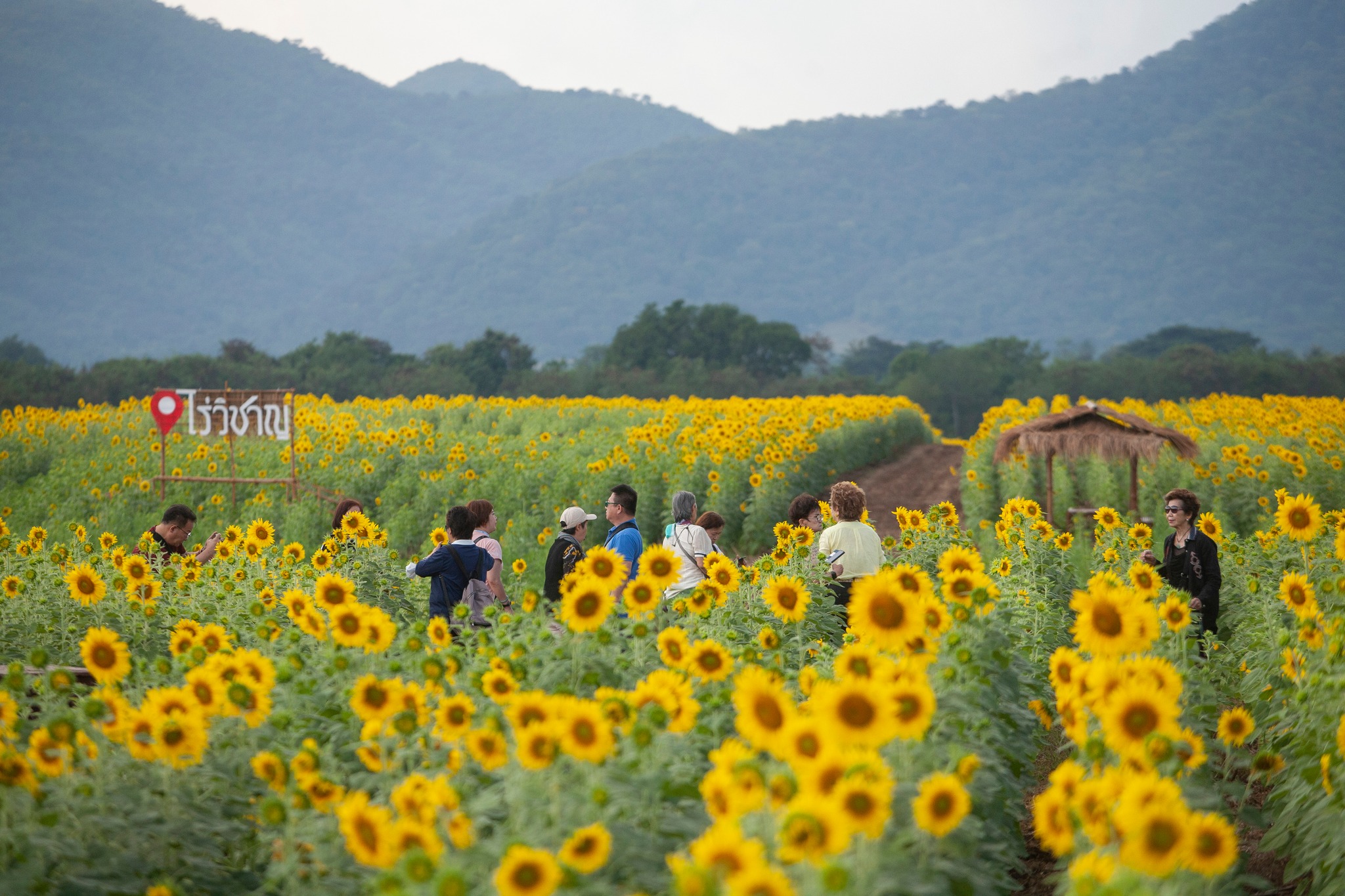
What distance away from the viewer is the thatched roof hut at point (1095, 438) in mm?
14562

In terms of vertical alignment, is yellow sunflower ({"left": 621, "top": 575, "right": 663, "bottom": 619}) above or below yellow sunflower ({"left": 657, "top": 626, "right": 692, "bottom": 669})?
above

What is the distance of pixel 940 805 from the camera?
9.20 ft

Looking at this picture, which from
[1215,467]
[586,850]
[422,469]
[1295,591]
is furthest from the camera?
[422,469]

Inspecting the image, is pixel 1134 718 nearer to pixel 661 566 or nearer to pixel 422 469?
pixel 661 566

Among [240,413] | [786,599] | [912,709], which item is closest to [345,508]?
[786,599]

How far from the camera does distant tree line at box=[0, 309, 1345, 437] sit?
52.2 meters

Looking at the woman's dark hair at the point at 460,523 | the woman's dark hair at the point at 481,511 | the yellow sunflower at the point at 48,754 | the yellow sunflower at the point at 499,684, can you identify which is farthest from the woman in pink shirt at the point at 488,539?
the yellow sunflower at the point at 48,754

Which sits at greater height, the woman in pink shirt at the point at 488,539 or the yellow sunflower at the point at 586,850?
the woman in pink shirt at the point at 488,539

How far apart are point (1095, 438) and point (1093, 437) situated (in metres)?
0.03

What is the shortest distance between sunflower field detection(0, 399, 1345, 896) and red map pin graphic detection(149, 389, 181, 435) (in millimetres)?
11050

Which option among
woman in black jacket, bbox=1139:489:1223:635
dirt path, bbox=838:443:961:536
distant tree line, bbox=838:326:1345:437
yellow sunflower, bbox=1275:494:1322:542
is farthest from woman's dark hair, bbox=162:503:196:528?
distant tree line, bbox=838:326:1345:437

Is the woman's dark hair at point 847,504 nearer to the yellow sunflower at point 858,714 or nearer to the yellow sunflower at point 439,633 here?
the yellow sunflower at point 439,633

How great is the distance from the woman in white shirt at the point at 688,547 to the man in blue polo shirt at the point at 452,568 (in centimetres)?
131

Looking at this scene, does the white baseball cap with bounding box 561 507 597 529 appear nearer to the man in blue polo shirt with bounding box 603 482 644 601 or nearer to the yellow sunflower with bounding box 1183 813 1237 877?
the man in blue polo shirt with bounding box 603 482 644 601
